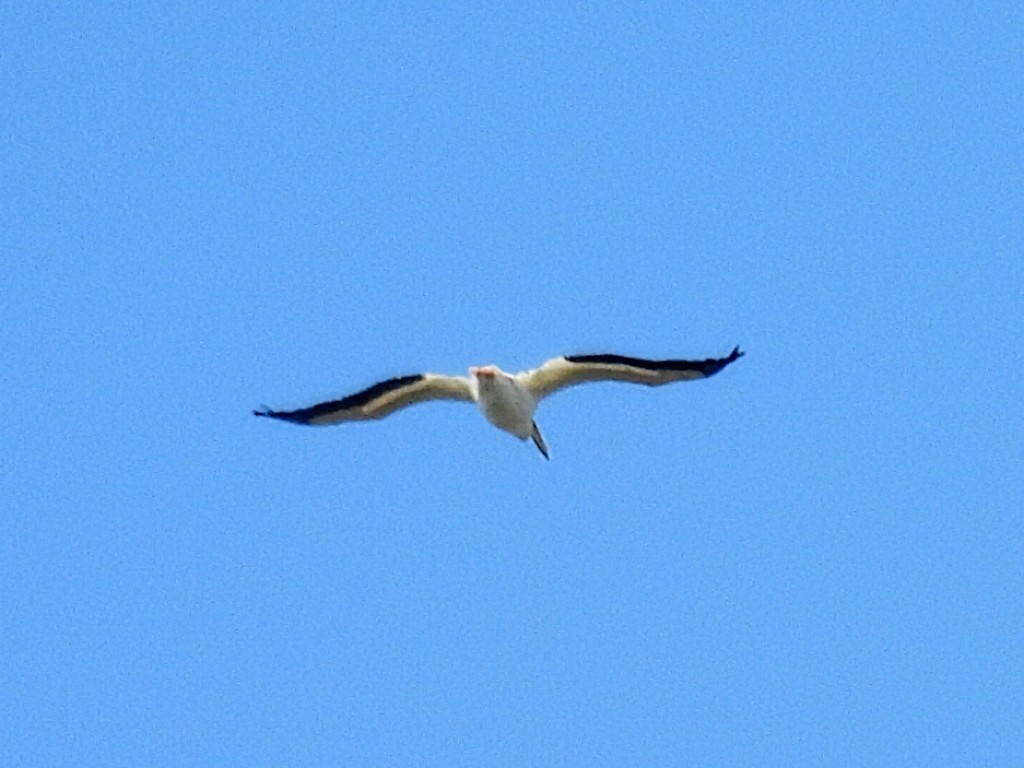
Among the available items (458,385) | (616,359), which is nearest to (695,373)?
(616,359)

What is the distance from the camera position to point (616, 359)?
4184 cm

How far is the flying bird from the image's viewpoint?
136 ft

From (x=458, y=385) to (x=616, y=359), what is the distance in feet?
8.75

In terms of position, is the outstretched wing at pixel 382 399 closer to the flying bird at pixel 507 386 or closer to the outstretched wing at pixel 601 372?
the flying bird at pixel 507 386

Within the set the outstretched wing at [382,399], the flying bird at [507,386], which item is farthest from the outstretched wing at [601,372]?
the outstretched wing at [382,399]

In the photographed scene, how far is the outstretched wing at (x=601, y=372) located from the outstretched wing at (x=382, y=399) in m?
1.19

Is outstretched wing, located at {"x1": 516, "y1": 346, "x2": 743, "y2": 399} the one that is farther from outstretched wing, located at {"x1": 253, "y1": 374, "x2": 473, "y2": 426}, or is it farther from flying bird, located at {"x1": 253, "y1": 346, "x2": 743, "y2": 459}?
outstretched wing, located at {"x1": 253, "y1": 374, "x2": 473, "y2": 426}

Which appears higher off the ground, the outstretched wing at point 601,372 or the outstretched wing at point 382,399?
the outstretched wing at point 382,399

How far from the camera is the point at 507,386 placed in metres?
41.6

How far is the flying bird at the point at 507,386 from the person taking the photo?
1634 inches

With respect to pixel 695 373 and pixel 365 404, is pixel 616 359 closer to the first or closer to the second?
pixel 695 373

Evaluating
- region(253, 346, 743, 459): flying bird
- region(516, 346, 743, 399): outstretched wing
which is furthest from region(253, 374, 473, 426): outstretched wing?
region(516, 346, 743, 399): outstretched wing

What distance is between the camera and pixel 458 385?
42.7 metres

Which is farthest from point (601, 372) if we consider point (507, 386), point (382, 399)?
point (382, 399)
